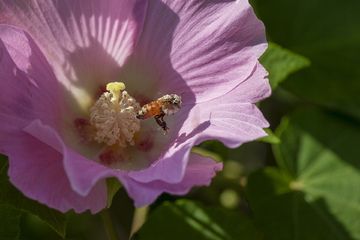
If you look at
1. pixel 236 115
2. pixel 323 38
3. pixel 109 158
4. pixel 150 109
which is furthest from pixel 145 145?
pixel 323 38

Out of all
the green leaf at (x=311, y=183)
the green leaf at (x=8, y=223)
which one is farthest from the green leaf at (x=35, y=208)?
the green leaf at (x=311, y=183)

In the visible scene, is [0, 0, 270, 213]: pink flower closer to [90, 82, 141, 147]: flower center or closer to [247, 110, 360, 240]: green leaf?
[90, 82, 141, 147]: flower center

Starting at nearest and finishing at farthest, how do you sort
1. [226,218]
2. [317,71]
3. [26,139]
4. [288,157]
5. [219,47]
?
[26,139]
[219,47]
[226,218]
[288,157]
[317,71]

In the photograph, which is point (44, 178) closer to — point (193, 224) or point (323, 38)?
point (193, 224)

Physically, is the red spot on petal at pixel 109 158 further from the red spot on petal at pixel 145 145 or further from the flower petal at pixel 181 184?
the flower petal at pixel 181 184

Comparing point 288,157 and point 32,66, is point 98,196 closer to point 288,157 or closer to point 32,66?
point 32,66

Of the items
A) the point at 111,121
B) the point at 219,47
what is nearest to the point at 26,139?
the point at 111,121
